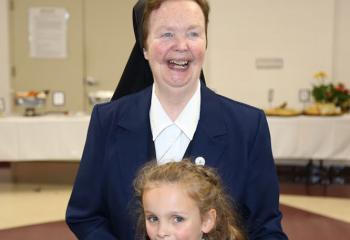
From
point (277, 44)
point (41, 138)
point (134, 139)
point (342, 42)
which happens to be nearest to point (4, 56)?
point (41, 138)

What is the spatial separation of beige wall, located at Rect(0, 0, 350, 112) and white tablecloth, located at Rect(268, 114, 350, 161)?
1.25m

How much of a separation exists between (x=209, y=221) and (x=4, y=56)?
665 cm

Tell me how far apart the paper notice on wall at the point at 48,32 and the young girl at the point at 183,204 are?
650 centimetres

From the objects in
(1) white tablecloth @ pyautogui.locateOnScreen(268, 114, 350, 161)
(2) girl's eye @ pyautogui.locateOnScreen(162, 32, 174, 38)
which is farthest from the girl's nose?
(1) white tablecloth @ pyautogui.locateOnScreen(268, 114, 350, 161)

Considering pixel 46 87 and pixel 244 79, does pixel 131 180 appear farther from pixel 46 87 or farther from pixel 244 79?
pixel 46 87

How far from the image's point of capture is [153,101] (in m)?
1.78

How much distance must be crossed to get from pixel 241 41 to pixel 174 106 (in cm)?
573

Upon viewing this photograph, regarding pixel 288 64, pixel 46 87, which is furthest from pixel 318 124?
pixel 46 87

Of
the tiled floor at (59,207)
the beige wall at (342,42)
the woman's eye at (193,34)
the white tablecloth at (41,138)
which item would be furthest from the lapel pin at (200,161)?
the beige wall at (342,42)

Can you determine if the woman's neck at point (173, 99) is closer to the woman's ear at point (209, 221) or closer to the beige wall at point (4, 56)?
the woman's ear at point (209, 221)

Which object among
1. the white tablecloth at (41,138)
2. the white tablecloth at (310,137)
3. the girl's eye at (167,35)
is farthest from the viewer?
the white tablecloth at (310,137)

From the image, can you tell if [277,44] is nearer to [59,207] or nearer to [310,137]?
[310,137]

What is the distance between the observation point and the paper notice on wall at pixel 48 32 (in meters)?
7.77

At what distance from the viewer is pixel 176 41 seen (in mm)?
1583
